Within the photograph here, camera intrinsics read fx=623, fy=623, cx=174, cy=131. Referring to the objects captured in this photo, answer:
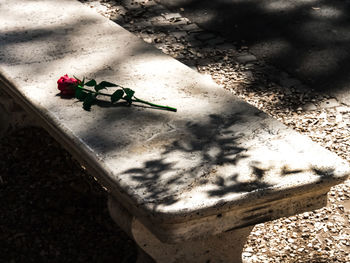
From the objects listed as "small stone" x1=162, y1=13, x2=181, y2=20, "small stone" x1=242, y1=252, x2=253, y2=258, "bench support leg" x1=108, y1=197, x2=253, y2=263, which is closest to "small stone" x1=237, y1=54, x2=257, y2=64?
"small stone" x1=162, y1=13, x2=181, y2=20

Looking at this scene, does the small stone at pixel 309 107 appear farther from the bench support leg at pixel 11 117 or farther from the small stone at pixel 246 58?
the bench support leg at pixel 11 117

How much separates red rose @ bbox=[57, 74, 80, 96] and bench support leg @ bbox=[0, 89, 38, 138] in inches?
39.8

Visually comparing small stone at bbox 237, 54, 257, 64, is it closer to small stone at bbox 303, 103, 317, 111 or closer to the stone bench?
small stone at bbox 303, 103, 317, 111

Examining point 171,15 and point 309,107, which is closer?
point 309,107

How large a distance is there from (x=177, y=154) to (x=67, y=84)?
0.72m

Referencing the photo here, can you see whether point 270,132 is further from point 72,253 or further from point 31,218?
point 31,218

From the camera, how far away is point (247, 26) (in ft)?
18.1

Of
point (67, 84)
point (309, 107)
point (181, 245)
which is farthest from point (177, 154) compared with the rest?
point (309, 107)

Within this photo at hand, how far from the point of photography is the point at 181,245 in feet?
8.04

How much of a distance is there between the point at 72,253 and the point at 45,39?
4.00 feet

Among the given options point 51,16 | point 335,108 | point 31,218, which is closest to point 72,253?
point 31,218

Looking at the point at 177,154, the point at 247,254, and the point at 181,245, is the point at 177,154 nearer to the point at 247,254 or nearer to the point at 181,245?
the point at 181,245

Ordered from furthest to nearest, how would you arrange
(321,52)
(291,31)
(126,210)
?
(291,31) → (321,52) → (126,210)

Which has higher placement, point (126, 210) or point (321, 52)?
point (126, 210)
